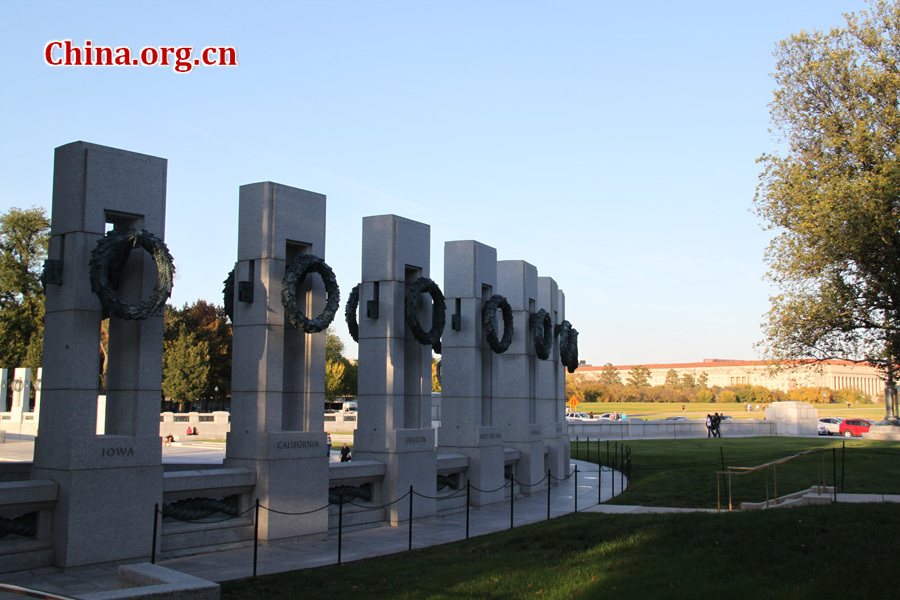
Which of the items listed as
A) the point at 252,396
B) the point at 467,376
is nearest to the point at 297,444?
the point at 252,396

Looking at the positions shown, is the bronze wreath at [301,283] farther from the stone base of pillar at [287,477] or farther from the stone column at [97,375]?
the stone column at [97,375]

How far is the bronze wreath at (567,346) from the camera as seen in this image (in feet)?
92.9

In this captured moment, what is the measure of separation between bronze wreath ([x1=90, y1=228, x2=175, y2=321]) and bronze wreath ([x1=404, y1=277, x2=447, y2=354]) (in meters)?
6.21

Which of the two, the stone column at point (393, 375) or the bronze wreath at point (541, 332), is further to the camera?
the bronze wreath at point (541, 332)

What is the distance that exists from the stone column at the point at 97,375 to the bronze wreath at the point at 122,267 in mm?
289

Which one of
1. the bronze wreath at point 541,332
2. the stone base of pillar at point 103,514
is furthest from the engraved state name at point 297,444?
the bronze wreath at point 541,332

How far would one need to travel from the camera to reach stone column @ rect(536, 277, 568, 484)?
2631cm

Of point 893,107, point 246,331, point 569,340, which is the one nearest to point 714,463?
point 569,340

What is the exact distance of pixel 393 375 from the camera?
57.8 feet

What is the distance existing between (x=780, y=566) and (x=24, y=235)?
7012 centimetres

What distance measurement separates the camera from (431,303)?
1948 centimetres

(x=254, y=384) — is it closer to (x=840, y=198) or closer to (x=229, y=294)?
(x=229, y=294)

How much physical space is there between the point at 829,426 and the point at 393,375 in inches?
1829

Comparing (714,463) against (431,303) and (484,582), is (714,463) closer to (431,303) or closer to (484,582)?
(431,303)
